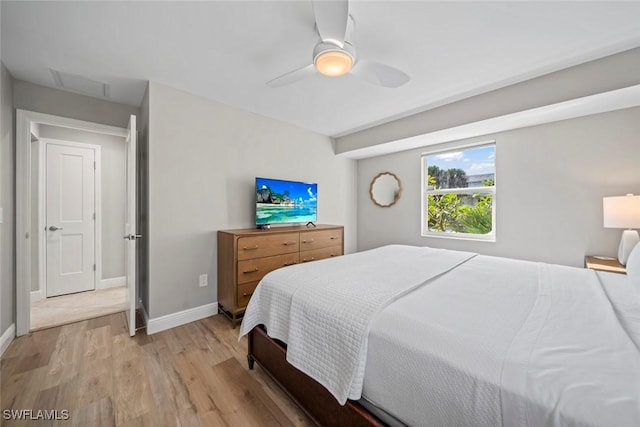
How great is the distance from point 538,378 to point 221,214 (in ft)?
9.43

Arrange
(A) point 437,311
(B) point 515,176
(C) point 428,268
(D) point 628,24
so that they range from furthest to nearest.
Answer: (B) point 515,176 < (C) point 428,268 < (D) point 628,24 < (A) point 437,311

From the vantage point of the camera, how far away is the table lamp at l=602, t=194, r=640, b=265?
209 centimetres

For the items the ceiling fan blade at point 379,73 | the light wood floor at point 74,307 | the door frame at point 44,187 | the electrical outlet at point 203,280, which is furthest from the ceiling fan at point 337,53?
the door frame at point 44,187

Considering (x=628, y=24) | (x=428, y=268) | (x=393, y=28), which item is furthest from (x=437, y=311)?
(x=628, y=24)

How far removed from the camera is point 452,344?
34.8 inches

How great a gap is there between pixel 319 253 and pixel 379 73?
229 cm

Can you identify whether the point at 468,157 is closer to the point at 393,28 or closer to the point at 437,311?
the point at 393,28

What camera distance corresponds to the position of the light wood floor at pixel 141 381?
1421 mm

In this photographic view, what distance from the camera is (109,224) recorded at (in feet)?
12.1

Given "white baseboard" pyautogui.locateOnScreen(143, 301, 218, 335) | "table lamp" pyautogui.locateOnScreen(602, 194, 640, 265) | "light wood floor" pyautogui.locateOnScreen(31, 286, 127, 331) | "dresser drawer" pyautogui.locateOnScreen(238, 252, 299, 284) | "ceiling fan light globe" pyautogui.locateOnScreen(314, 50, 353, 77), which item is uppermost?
"ceiling fan light globe" pyautogui.locateOnScreen(314, 50, 353, 77)

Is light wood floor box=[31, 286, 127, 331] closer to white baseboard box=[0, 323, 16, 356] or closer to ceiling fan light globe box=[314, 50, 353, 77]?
white baseboard box=[0, 323, 16, 356]

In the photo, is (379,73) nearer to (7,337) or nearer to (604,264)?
(604,264)

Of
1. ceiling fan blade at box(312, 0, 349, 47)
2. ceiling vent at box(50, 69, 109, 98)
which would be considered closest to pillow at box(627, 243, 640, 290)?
ceiling fan blade at box(312, 0, 349, 47)

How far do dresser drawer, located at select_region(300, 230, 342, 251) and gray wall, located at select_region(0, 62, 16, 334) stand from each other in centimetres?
265
